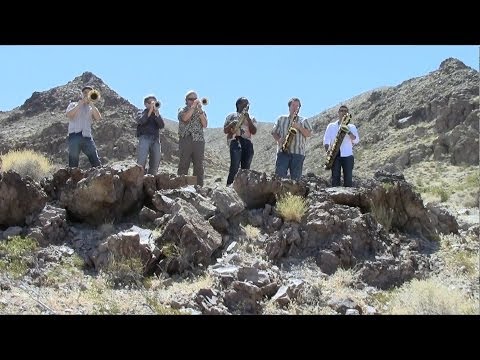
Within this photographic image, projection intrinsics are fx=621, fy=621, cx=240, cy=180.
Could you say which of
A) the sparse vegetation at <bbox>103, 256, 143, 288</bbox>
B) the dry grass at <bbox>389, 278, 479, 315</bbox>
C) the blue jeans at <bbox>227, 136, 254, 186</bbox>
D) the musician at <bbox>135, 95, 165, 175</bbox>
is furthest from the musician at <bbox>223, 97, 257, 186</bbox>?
the dry grass at <bbox>389, 278, 479, 315</bbox>

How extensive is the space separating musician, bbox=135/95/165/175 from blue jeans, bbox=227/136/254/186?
3.85 ft

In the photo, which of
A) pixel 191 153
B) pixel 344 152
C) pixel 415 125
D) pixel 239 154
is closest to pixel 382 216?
Result: pixel 344 152

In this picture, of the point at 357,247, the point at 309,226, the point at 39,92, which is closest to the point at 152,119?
the point at 309,226

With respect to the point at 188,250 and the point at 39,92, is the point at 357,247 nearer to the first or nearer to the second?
the point at 188,250

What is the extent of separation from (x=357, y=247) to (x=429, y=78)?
39811 millimetres

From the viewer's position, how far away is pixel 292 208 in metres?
8.31

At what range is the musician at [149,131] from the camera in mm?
9547

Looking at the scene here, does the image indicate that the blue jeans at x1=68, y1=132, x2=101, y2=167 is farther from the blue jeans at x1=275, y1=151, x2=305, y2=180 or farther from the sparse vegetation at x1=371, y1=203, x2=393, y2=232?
the sparse vegetation at x1=371, y1=203, x2=393, y2=232

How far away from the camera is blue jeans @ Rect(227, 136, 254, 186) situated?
979 centimetres

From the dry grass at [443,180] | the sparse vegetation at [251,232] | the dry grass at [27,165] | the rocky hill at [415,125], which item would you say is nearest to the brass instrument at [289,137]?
the sparse vegetation at [251,232]

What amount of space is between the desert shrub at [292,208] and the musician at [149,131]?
2.30 m

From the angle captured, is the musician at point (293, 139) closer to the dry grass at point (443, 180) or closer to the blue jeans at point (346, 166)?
the blue jeans at point (346, 166)

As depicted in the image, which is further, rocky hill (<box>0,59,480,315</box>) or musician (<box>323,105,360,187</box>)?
musician (<box>323,105,360,187</box>)
